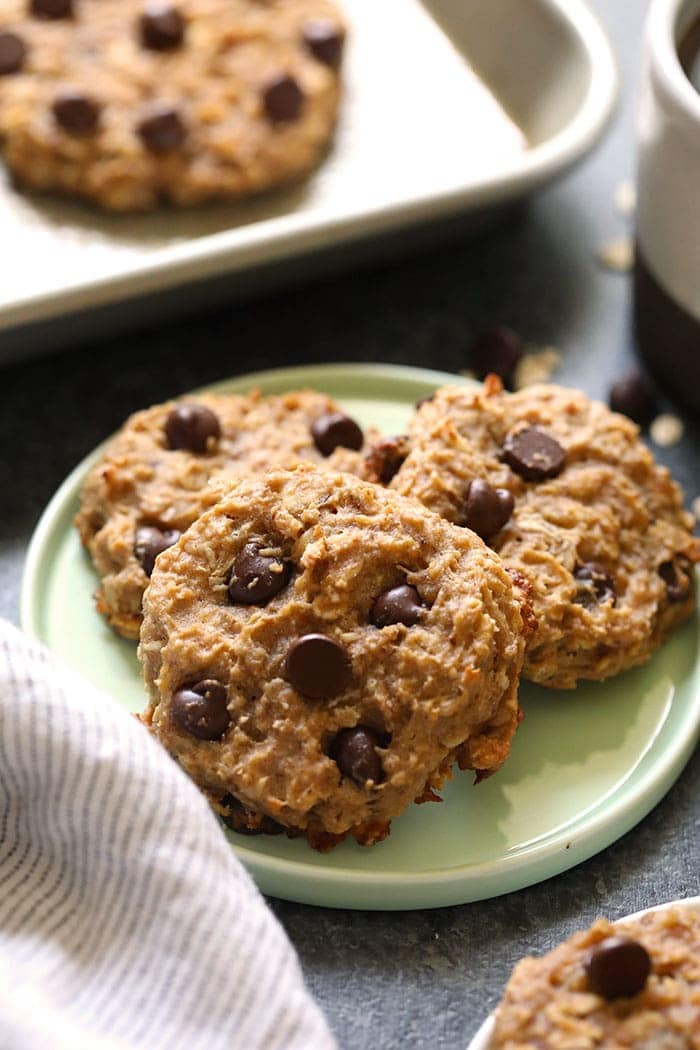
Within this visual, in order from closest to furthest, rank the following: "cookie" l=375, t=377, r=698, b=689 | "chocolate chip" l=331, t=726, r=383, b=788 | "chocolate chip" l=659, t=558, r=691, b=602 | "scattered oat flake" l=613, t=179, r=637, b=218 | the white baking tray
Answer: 1. "chocolate chip" l=331, t=726, r=383, b=788
2. "cookie" l=375, t=377, r=698, b=689
3. "chocolate chip" l=659, t=558, r=691, b=602
4. the white baking tray
5. "scattered oat flake" l=613, t=179, r=637, b=218

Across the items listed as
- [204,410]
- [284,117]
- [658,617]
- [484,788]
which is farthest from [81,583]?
[284,117]

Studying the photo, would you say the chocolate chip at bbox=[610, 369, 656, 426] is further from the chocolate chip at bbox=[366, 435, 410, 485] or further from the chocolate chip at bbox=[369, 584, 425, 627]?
the chocolate chip at bbox=[369, 584, 425, 627]

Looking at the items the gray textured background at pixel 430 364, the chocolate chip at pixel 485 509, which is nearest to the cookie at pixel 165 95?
the gray textured background at pixel 430 364

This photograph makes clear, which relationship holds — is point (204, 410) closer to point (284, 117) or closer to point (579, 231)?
point (284, 117)

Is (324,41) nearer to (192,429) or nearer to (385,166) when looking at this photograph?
(385,166)

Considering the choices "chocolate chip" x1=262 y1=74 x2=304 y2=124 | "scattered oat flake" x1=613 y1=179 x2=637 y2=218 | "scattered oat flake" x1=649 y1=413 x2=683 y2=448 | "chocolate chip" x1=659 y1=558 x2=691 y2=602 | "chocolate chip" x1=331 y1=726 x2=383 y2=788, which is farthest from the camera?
"scattered oat flake" x1=613 y1=179 x2=637 y2=218

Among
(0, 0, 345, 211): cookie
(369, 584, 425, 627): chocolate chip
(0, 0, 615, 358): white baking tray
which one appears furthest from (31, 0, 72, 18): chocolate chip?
(369, 584, 425, 627): chocolate chip
